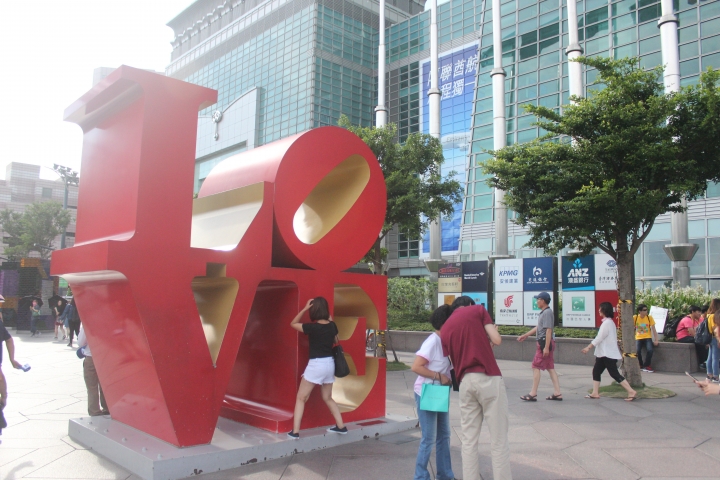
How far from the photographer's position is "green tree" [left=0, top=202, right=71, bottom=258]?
40500mm

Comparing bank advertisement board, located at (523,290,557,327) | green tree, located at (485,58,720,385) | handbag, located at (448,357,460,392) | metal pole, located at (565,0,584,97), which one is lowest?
handbag, located at (448,357,460,392)

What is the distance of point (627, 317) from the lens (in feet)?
32.8

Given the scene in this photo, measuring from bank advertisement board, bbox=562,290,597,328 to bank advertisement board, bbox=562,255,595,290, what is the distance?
0.16 m

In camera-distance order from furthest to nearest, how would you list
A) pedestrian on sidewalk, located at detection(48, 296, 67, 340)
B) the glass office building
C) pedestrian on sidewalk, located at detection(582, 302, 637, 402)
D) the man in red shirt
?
the glass office building < pedestrian on sidewalk, located at detection(48, 296, 67, 340) < pedestrian on sidewalk, located at detection(582, 302, 637, 402) < the man in red shirt

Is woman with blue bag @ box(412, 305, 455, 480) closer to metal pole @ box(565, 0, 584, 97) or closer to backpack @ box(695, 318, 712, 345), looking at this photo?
backpack @ box(695, 318, 712, 345)

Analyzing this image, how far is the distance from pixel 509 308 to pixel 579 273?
8.02 ft

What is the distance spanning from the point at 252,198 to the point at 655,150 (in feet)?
22.7

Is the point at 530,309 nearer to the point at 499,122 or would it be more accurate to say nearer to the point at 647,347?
the point at 647,347

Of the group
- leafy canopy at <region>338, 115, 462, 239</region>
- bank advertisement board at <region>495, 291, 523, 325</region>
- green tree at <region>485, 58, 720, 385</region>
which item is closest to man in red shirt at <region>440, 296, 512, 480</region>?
green tree at <region>485, 58, 720, 385</region>

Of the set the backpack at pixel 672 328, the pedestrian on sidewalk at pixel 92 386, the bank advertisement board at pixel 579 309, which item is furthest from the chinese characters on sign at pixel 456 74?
the pedestrian on sidewalk at pixel 92 386

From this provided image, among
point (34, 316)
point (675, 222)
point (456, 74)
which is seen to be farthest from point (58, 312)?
point (456, 74)

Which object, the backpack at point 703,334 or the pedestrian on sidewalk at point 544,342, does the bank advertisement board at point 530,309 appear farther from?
the pedestrian on sidewalk at point 544,342

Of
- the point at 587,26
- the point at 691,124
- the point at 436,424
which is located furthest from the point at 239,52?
the point at 436,424

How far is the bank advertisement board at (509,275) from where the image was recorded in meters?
16.0
